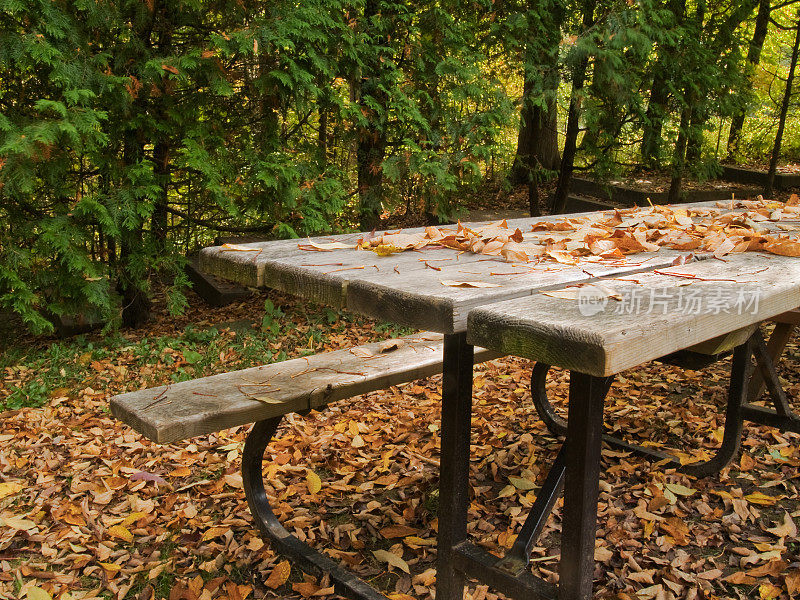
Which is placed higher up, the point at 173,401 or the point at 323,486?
the point at 173,401

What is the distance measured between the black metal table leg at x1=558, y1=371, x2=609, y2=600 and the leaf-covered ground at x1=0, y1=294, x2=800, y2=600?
0.81 meters

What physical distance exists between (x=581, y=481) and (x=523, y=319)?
0.49m

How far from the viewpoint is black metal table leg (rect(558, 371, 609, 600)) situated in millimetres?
1630

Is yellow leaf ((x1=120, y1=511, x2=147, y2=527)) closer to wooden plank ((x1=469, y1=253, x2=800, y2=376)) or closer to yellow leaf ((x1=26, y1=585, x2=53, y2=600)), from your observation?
yellow leaf ((x1=26, y1=585, x2=53, y2=600))

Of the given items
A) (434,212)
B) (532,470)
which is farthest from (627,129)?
(532,470)

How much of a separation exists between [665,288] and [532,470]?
1888 millimetres

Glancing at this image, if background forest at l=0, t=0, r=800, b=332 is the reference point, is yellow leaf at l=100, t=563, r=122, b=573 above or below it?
below

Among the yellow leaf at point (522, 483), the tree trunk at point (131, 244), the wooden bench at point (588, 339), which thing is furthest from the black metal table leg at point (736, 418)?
the tree trunk at point (131, 244)

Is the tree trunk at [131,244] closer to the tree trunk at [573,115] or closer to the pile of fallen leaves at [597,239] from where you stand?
the pile of fallen leaves at [597,239]

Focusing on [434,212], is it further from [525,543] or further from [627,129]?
[525,543]

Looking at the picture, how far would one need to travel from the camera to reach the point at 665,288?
5.59ft

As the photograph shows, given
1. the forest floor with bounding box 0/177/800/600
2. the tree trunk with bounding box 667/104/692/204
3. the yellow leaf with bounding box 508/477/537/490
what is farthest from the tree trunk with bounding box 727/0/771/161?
the yellow leaf with bounding box 508/477/537/490

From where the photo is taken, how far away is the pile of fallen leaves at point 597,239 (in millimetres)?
2195

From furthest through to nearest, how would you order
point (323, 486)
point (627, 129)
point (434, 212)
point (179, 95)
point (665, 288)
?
point (627, 129), point (434, 212), point (179, 95), point (323, 486), point (665, 288)
